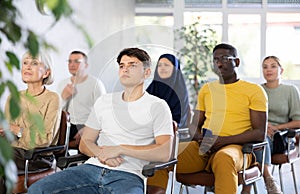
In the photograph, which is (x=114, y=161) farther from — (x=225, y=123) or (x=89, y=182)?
(x=225, y=123)

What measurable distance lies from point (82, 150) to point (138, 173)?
352 mm

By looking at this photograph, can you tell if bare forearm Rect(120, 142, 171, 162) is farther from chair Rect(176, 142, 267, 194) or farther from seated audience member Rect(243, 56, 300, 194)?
seated audience member Rect(243, 56, 300, 194)

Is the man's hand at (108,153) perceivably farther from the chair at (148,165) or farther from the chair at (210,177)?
the chair at (210,177)

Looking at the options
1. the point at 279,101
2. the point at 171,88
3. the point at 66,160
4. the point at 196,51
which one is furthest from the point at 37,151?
the point at 196,51

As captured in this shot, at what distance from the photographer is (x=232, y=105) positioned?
4.00 meters

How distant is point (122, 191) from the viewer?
9.29 feet

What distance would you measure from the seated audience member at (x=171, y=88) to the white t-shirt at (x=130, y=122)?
1228 millimetres

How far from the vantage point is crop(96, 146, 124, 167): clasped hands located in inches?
118

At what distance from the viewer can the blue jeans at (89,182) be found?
2.81m

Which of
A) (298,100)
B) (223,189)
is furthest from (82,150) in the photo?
(298,100)

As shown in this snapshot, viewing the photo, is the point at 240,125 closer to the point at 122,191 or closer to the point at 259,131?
the point at 259,131

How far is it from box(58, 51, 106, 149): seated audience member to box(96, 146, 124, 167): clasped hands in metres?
1.67

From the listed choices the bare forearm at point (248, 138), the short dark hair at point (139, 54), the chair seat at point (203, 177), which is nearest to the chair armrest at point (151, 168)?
the short dark hair at point (139, 54)

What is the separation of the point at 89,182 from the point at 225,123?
138 centimetres
